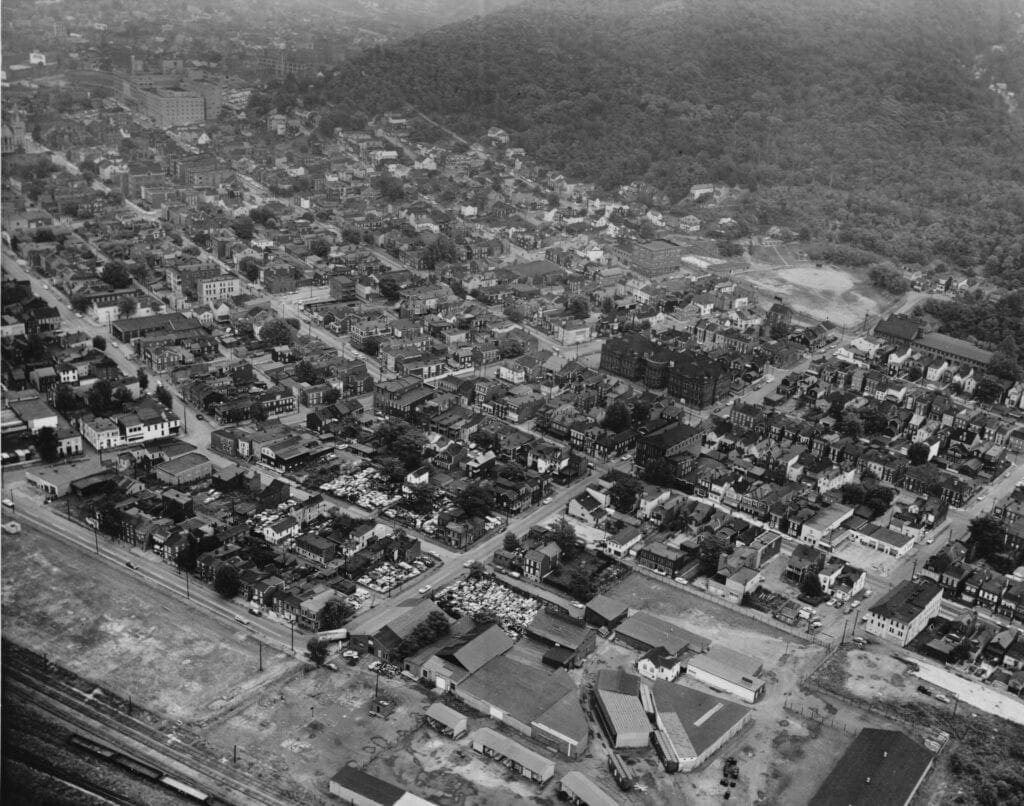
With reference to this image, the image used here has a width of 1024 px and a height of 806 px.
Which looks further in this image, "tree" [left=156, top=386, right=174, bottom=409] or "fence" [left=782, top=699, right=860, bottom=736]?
"tree" [left=156, top=386, right=174, bottom=409]

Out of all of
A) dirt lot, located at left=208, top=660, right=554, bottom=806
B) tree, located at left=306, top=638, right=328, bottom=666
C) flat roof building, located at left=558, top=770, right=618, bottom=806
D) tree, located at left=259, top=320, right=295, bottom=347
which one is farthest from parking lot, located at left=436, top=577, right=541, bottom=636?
tree, located at left=259, top=320, right=295, bottom=347

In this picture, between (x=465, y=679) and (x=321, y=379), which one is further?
(x=321, y=379)

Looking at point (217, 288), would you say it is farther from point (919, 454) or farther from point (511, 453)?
point (919, 454)

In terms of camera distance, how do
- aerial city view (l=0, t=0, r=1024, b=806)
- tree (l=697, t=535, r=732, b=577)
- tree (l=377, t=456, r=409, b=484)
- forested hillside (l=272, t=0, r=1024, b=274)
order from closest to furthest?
aerial city view (l=0, t=0, r=1024, b=806)
tree (l=697, t=535, r=732, b=577)
tree (l=377, t=456, r=409, b=484)
forested hillside (l=272, t=0, r=1024, b=274)

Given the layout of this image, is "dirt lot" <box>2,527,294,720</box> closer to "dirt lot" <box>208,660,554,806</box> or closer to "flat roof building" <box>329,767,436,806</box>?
"dirt lot" <box>208,660,554,806</box>

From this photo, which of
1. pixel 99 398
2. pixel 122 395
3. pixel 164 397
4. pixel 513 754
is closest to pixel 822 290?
pixel 164 397

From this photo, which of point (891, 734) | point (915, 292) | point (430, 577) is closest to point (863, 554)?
point (891, 734)

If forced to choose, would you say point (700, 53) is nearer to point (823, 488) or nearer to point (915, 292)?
point (915, 292)

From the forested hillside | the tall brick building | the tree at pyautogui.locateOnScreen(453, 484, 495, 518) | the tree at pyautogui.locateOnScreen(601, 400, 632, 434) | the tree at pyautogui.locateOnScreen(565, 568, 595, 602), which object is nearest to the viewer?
the tree at pyautogui.locateOnScreen(565, 568, 595, 602)
